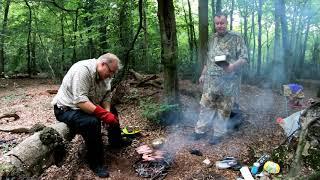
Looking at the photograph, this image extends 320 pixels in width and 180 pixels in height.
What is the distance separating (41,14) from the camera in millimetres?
16391

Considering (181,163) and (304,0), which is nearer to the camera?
(181,163)

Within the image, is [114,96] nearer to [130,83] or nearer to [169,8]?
[130,83]

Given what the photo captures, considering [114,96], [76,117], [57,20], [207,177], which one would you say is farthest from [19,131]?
[57,20]

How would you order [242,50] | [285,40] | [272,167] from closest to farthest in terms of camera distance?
[272,167], [242,50], [285,40]

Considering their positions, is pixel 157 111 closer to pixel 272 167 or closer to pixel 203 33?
pixel 203 33

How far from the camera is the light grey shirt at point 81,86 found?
13.8ft

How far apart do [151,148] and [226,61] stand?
182 centimetres

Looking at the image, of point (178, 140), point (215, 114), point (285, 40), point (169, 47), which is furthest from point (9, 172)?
point (285, 40)

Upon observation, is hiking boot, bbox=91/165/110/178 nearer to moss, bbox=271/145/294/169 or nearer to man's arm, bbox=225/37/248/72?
moss, bbox=271/145/294/169

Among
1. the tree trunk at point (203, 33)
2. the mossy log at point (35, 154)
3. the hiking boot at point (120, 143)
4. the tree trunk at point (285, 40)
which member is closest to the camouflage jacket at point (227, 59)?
the tree trunk at point (203, 33)

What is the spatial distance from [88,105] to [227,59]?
2.41 meters

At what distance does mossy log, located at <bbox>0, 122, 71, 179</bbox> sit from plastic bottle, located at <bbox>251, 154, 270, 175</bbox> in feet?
8.45

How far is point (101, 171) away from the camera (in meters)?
4.25

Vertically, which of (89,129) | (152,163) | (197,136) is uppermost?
(89,129)
